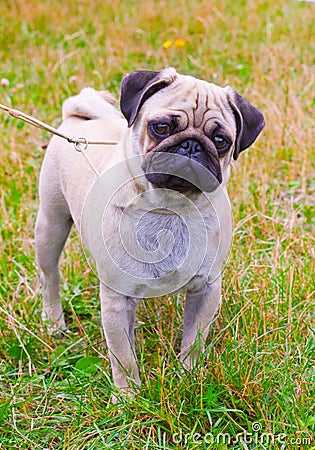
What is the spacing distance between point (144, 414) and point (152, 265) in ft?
1.89

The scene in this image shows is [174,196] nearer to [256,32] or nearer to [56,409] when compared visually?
[56,409]

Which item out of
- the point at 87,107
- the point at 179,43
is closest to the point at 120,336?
the point at 87,107

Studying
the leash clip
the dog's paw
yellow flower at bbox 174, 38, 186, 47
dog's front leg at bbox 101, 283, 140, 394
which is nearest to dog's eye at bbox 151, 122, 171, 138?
the leash clip

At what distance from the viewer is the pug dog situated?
235cm

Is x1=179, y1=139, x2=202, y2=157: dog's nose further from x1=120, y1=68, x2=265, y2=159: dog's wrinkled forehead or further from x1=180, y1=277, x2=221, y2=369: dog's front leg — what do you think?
x1=180, y1=277, x2=221, y2=369: dog's front leg

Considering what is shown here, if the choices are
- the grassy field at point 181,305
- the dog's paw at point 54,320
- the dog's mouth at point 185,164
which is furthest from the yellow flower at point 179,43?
the dog's mouth at point 185,164

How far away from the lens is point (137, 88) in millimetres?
2445

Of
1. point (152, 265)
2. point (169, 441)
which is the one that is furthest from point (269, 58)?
point (169, 441)

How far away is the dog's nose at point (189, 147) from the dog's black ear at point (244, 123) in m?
0.25

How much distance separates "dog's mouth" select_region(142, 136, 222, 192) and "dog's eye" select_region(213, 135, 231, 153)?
56 mm

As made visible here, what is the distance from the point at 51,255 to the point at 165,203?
99 centimetres

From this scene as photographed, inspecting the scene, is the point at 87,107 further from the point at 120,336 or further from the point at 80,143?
the point at 120,336

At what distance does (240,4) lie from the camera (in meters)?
7.95

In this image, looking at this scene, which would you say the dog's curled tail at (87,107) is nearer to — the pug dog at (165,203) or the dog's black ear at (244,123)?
the pug dog at (165,203)
